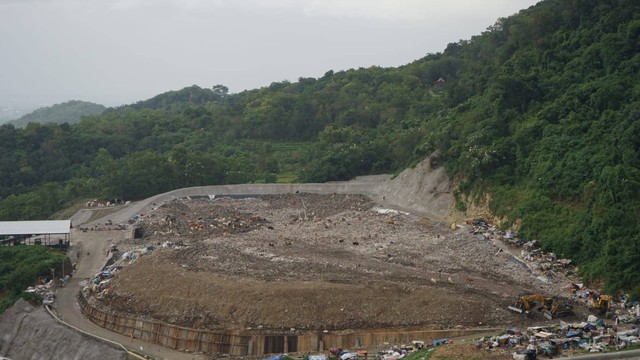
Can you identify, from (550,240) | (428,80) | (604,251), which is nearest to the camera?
(604,251)

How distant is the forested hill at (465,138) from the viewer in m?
38.6

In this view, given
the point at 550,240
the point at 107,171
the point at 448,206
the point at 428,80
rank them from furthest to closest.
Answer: the point at 428,80, the point at 107,171, the point at 448,206, the point at 550,240

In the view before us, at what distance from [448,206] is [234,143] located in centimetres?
3517

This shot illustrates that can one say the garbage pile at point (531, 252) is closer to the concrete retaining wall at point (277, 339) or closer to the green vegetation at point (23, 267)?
the concrete retaining wall at point (277, 339)

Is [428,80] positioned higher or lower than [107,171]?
higher

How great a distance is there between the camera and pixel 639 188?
35781 mm

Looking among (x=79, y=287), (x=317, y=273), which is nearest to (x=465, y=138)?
(x=317, y=273)

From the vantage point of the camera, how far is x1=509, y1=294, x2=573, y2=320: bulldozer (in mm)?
30156

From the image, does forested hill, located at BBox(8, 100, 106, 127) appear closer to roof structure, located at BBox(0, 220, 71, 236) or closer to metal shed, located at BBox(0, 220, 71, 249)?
roof structure, located at BBox(0, 220, 71, 236)

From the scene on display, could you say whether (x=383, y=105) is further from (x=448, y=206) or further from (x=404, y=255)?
(x=404, y=255)

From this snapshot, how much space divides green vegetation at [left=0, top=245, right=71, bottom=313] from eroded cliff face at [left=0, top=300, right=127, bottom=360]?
1.03 metres

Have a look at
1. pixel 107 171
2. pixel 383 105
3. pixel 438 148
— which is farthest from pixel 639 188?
pixel 383 105

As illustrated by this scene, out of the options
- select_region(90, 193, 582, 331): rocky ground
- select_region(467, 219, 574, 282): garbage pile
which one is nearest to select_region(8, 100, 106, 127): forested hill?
select_region(90, 193, 582, 331): rocky ground

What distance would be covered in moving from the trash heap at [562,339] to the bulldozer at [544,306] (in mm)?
1607
